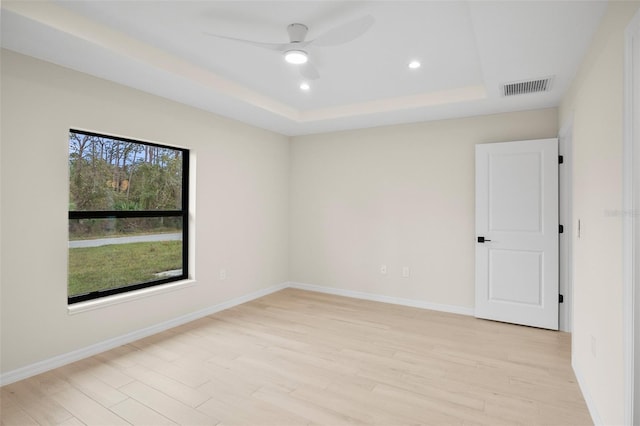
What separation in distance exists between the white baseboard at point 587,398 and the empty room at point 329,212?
0.10ft

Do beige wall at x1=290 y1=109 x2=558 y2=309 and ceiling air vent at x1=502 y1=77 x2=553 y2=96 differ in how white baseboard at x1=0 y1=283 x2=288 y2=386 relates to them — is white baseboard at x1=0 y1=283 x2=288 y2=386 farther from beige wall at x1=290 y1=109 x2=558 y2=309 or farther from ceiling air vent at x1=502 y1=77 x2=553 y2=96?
ceiling air vent at x1=502 y1=77 x2=553 y2=96

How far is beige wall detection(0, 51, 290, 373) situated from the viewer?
2.49m

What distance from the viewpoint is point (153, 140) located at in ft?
11.4

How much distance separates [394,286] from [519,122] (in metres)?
2.56

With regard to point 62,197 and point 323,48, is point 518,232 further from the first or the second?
point 62,197

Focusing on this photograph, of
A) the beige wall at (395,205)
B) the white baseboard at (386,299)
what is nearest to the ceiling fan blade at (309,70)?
the beige wall at (395,205)

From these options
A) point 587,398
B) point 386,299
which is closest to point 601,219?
point 587,398

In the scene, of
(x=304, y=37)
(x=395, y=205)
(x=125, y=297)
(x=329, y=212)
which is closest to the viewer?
(x=304, y=37)

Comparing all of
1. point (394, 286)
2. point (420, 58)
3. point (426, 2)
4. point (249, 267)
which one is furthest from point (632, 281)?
point (249, 267)

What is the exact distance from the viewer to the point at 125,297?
3.22 meters

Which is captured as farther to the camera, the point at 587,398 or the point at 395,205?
the point at 395,205

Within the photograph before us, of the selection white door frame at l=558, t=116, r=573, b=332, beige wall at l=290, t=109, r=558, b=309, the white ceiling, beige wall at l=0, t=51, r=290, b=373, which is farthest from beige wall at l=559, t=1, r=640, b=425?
beige wall at l=0, t=51, r=290, b=373

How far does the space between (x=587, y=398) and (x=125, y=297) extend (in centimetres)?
382

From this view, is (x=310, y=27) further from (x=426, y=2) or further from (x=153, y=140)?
(x=153, y=140)
